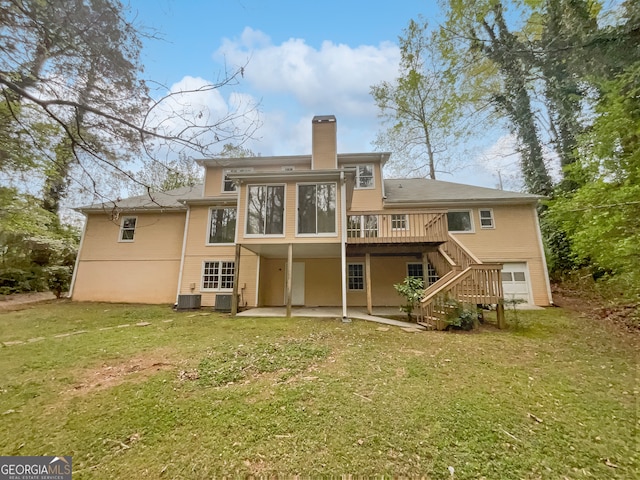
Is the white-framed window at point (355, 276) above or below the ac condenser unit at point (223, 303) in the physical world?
above

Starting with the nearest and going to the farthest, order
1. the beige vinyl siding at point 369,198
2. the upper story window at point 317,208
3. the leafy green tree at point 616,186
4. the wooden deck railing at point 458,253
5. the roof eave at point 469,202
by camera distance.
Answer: the leafy green tree at point 616,186, the wooden deck railing at point 458,253, the upper story window at point 317,208, the roof eave at point 469,202, the beige vinyl siding at point 369,198

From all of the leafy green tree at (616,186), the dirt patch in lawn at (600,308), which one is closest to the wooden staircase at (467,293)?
the leafy green tree at (616,186)

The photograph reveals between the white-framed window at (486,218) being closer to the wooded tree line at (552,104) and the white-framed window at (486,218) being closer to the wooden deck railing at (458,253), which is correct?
the wooded tree line at (552,104)

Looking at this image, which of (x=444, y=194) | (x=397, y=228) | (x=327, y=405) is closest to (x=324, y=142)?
(x=397, y=228)

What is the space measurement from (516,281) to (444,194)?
474cm

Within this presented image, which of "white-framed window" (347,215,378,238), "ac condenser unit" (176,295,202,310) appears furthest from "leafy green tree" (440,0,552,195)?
"ac condenser unit" (176,295,202,310)

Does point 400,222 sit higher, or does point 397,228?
point 400,222

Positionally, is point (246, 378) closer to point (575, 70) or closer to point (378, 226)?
point (378, 226)

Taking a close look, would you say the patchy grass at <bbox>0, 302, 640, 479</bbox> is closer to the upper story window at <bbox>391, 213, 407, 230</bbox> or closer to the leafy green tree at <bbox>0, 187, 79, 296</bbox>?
the upper story window at <bbox>391, 213, 407, 230</bbox>

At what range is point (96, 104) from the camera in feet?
11.0

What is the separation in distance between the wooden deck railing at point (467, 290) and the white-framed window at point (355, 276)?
515 cm

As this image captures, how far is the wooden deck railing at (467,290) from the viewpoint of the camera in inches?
283

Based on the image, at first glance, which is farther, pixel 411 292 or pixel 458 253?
pixel 458 253

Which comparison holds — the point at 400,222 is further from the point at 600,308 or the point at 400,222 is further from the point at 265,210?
the point at 600,308
